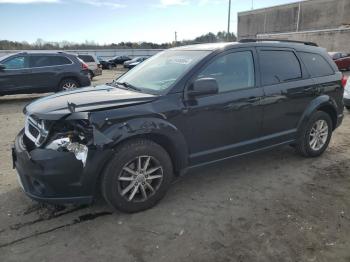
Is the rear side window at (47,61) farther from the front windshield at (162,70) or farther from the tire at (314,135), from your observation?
the tire at (314,135)

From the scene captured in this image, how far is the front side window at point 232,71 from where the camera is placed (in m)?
4.26

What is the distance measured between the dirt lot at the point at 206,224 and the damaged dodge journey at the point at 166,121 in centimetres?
32

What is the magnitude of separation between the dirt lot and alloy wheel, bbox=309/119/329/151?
704 millimetres

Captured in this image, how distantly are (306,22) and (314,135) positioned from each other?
55.1m

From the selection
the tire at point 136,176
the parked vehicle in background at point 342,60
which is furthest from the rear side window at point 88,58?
the tire at point 136,176

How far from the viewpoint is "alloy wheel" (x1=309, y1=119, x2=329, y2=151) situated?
5564mm

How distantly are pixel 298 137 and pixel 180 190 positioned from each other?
2096 millimetres

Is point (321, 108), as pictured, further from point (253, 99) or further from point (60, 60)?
point (60, 60)

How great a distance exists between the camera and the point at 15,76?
11.6 meters

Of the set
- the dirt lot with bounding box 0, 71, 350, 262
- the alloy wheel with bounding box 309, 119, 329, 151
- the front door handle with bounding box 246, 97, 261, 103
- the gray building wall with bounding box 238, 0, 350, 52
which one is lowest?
the dirt lot with bounding box 0, 71, 350, 262

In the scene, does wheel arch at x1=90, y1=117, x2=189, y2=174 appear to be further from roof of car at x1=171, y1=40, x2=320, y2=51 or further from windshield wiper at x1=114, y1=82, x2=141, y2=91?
roof of car at x1=171, y1=40, x2=320, y2=51

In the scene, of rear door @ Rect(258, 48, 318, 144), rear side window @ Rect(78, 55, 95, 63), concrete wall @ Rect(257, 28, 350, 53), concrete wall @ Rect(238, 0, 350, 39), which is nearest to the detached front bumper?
rear door @ Rect(258, 48, 318, 144)

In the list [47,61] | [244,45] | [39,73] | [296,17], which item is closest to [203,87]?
[244,45]

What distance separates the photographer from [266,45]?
16.0 feet
